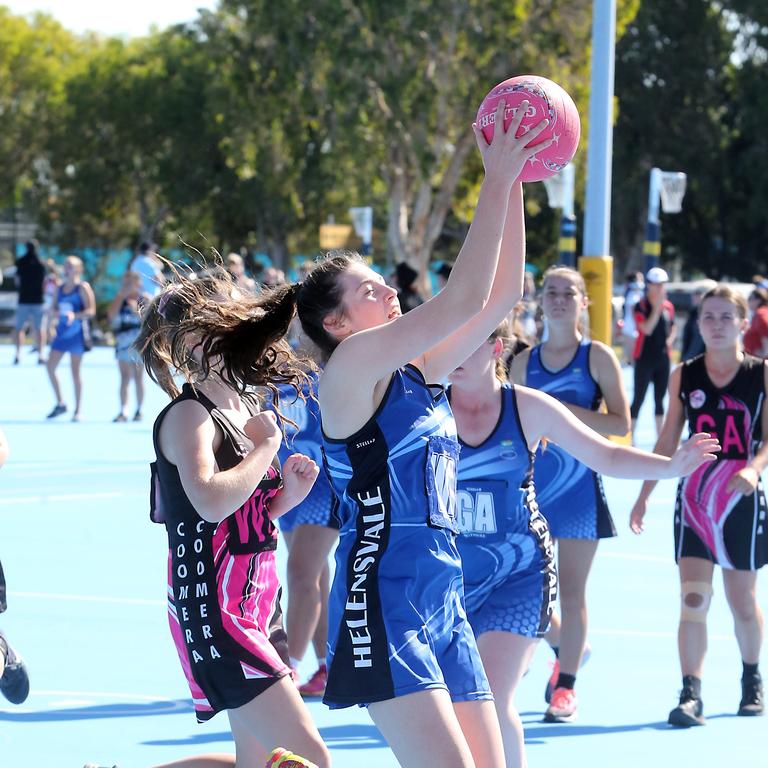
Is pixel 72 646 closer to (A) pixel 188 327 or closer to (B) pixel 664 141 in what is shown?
(A) pixel 188 327

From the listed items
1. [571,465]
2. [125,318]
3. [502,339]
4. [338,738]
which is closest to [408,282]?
[571,465]

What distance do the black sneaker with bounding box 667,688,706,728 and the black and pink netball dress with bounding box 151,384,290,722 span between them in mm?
2798

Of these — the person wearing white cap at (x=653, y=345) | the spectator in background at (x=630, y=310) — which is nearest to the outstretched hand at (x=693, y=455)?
the person wearing white cap at (x=653, y=345)

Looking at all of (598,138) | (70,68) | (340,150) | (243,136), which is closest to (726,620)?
(598,138)

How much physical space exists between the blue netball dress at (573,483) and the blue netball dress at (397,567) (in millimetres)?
2677

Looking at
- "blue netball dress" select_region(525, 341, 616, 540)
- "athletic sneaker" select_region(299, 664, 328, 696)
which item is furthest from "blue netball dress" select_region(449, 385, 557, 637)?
"athletic sneaker" select_region(299, 664, 328, 696)

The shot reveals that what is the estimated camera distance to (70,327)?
17.2 meters

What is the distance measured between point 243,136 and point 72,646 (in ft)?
130

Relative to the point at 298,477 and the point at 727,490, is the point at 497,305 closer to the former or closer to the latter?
the point at 298,477

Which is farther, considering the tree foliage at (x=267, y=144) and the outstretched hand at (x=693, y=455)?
the tree foliage at (x=267, y=144)

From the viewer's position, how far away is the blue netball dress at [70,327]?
17078 millimetres

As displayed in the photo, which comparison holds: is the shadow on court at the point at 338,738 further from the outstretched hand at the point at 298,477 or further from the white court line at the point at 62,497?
the white court line at the point at 62,497

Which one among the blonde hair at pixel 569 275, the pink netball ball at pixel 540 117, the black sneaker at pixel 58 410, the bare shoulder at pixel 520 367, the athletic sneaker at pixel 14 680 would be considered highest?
the pink netball ball at pixel 540 117

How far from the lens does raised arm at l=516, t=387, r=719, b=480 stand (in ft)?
13.7
